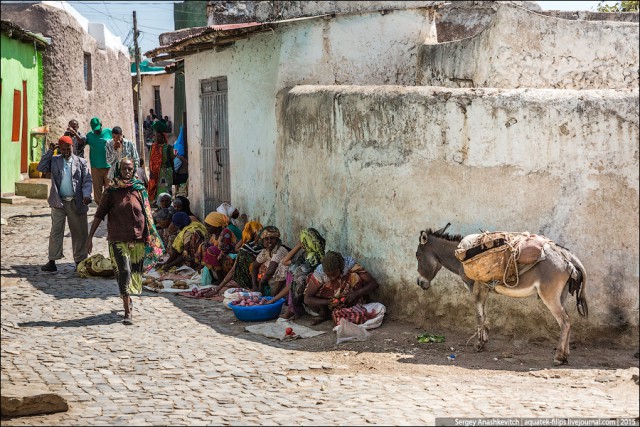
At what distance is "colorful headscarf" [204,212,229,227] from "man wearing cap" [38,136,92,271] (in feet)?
4.86

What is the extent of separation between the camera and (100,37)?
74.1ft

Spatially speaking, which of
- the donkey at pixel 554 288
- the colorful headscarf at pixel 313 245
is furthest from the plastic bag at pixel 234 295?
the donkey at pixel 554 288

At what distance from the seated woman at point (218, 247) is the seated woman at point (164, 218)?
1294 millimetres

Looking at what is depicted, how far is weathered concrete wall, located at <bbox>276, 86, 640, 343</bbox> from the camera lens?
7.02m

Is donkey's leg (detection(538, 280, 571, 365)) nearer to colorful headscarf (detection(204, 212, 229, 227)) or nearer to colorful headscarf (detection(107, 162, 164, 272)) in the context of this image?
colorful headscarf (detection(107, 162, 164, 272))

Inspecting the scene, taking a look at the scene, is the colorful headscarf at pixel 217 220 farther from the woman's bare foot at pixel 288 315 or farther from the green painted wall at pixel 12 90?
the green painted wall at pixel 12 90

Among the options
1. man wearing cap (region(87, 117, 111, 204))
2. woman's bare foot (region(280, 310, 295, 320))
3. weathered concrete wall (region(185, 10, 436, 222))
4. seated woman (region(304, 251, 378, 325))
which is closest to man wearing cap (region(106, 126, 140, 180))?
man wearing cap (region(87, 117, 111, 204))

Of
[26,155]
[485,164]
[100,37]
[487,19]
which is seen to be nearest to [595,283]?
[485,164]

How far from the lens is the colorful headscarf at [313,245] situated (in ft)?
28.6

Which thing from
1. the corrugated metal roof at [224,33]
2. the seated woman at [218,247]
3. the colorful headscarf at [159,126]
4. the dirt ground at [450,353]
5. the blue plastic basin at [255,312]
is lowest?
the dirt ground at [450,353]

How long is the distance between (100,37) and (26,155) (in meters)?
6.27

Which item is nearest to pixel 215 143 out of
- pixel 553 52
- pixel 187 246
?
pixel 187 246

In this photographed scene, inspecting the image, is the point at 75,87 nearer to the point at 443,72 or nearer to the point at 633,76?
the point at 443,72

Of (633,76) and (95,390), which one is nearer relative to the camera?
(95,390)
